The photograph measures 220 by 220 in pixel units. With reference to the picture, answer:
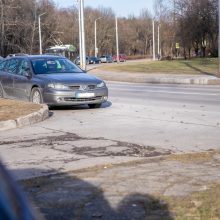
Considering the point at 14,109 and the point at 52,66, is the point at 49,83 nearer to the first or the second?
the point at 52,66

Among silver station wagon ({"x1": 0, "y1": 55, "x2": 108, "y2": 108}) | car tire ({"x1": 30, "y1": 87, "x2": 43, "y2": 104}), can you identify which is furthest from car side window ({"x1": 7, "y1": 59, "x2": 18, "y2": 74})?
car tire ({"x1": 30, "y1": 87, "x2": 43, "y2": 104})

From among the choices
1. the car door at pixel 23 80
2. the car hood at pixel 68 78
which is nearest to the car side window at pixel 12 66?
the car door at pixel 23 80

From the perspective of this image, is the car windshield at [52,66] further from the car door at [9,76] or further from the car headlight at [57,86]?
the car headlight at [57,86]

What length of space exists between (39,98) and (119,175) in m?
8.95

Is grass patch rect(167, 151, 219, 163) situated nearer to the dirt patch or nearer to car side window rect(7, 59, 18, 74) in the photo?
the dirt patch

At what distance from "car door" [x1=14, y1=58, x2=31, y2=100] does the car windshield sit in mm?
233

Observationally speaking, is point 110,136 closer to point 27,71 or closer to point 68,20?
point 27,71

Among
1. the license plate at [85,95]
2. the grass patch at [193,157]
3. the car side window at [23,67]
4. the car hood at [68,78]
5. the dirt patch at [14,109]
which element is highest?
the car side window at [23,67]

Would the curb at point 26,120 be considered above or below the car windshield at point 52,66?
below

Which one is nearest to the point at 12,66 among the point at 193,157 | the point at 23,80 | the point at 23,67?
the point at 23,67

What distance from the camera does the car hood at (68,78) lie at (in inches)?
572

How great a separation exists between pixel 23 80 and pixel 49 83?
1297mm

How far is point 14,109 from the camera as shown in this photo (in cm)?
1248

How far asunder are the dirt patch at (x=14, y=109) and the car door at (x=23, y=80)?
1.59 m
